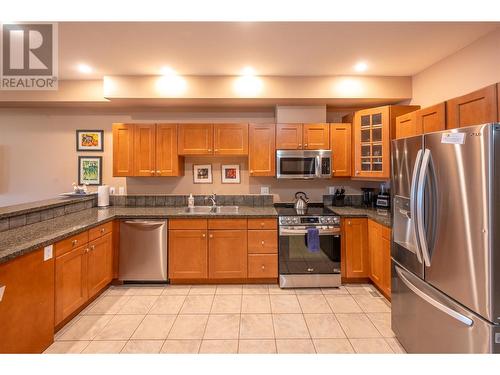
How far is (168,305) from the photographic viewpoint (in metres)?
2.74

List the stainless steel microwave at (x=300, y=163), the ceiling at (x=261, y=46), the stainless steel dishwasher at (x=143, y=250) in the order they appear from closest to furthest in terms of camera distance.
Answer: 1. the ceiling at (x=261, y=46)
2. the stainless steel dishwasher at (x=143, y=250)
3. the stainless steel microwave at (x=300, y=163)

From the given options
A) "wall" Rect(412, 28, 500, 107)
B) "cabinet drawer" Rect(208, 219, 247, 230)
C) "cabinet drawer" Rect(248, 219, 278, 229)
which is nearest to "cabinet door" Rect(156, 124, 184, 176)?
"cabinet drawer" Rect(208, 219, 247, 230)

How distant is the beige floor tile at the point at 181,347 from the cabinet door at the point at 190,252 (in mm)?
1039

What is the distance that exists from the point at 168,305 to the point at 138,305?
313 mm

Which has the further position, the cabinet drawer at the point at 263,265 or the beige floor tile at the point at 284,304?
the cabinet drawer at the point at 263,265

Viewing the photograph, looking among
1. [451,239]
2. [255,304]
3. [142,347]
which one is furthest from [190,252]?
[451,239]

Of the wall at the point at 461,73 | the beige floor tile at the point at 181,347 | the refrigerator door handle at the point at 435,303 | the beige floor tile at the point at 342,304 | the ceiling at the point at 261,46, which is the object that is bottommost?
the beige floor tile at the point at 181,347

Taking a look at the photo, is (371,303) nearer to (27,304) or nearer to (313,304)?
(313,304)

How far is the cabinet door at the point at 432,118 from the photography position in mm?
2098

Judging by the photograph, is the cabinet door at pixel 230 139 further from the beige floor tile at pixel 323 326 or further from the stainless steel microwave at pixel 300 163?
the beige floor tile at pixel 323 326

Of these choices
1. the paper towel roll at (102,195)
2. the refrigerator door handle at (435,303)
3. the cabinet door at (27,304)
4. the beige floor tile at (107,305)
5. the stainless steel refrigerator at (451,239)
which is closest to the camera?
the stainless steel refrigerator at (451,239)

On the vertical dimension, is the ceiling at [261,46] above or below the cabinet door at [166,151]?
above

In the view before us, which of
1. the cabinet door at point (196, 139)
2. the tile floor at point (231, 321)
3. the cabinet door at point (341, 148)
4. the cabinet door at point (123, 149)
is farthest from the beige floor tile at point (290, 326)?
the cabinet door at point (123, 149)

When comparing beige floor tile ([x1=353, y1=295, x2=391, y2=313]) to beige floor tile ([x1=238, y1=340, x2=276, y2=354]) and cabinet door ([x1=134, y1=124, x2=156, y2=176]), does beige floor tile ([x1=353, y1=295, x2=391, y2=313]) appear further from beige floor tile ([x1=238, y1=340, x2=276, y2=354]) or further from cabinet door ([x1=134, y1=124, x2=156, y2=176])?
cabinet door ([x1=134, y1=124, x2=156, y2=176])
